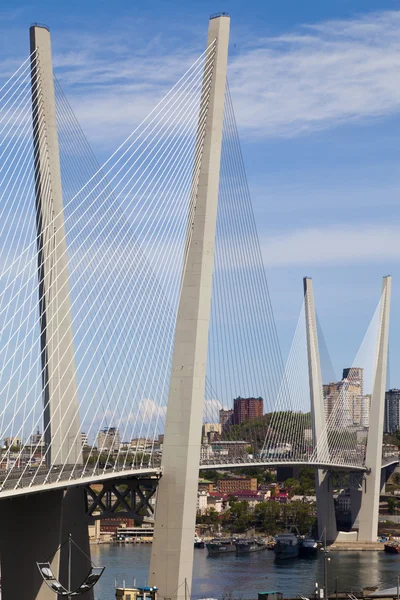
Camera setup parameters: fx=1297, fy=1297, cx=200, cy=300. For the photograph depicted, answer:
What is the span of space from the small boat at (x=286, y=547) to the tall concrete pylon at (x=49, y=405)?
24.5m

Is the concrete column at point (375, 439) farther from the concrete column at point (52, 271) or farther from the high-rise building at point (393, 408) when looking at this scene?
the high-rise building at point (393, 408)

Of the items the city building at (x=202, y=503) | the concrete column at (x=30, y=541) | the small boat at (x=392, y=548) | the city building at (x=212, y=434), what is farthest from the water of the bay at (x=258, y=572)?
the city building at (x=202, y=503)

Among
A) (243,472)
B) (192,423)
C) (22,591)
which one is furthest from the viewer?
(243,472)

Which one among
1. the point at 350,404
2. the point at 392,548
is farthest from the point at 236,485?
the point at 392,548

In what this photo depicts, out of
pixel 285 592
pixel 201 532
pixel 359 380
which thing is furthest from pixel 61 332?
pixel 201 532

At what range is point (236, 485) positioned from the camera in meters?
71.8

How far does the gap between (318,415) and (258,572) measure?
681 cm

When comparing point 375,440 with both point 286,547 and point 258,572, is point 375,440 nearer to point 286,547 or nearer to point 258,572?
point 286,547

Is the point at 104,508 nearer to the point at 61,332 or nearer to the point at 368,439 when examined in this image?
the point at 61,332

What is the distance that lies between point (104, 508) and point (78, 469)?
1.37 metres

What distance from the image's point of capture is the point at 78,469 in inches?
765

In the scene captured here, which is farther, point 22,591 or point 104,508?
point 104,508

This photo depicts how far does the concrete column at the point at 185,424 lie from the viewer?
65.0 ft

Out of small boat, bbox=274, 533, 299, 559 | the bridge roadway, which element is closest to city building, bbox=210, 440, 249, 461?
small boat, bbox=274, 533, 299, 559
